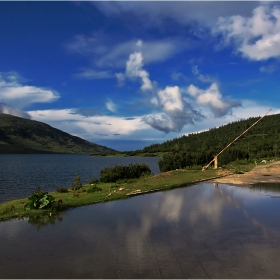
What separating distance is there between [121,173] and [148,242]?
22420mm

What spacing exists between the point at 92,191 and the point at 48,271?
14.4 metres

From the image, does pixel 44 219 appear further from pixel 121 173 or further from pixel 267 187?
pixel 121 173

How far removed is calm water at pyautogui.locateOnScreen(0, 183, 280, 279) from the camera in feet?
25.0

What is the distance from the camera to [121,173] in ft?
105

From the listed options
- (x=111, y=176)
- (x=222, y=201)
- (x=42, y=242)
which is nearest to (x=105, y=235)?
(x=42, y=242)

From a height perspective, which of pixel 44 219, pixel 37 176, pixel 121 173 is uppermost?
pixel 121 173

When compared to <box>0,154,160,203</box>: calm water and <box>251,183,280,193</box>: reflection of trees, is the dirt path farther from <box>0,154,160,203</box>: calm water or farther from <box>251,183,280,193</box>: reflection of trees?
<box>0,154,160,203</box>: calm water

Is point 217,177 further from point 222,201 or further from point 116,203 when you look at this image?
point 116,203

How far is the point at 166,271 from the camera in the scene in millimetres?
7484

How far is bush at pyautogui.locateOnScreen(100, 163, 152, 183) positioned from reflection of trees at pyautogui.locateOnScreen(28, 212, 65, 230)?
16.4 meters

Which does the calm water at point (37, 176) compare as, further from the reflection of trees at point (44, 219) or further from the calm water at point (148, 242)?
the calm water at point (148, 242)

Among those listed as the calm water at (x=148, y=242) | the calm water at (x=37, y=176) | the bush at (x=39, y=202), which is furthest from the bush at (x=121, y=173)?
the bush at (x=39, y=202)

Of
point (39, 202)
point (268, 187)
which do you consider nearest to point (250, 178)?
point (268, 187)

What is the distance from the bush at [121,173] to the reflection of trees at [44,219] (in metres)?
16.4
